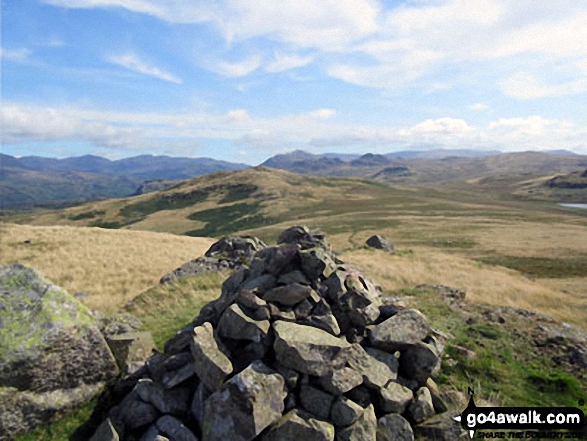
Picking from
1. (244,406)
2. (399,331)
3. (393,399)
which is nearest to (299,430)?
(244,406)

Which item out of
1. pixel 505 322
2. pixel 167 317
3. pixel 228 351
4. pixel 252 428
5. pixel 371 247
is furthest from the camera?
pixel 371 247

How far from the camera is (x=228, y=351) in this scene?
36.4 ft

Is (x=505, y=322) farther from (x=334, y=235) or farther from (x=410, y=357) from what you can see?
(x=334, y=235)

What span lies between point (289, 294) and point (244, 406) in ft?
13.7

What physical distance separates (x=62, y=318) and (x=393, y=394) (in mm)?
10666

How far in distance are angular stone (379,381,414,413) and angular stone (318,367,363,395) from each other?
926 mm

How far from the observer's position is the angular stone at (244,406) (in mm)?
9047

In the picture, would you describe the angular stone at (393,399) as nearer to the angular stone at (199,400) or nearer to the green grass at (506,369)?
the green grass at (506,369)

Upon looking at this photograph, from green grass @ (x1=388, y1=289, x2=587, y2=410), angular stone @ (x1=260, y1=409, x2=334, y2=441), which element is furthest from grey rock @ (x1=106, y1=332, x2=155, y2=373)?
green grass @ (x1=388, y1=289, x2=587, y2=410)

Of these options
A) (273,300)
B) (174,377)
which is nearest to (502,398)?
(273,300)

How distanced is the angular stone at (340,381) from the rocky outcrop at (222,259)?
16.7 metres

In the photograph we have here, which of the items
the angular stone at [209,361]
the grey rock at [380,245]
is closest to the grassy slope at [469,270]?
the grey rock at [380,245]

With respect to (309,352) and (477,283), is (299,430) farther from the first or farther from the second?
(477,283)

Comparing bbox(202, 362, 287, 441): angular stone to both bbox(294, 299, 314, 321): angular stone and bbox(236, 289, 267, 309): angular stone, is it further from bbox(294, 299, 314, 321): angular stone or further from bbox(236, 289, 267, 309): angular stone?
bbox(294, 299, 314, 321): angular stone
